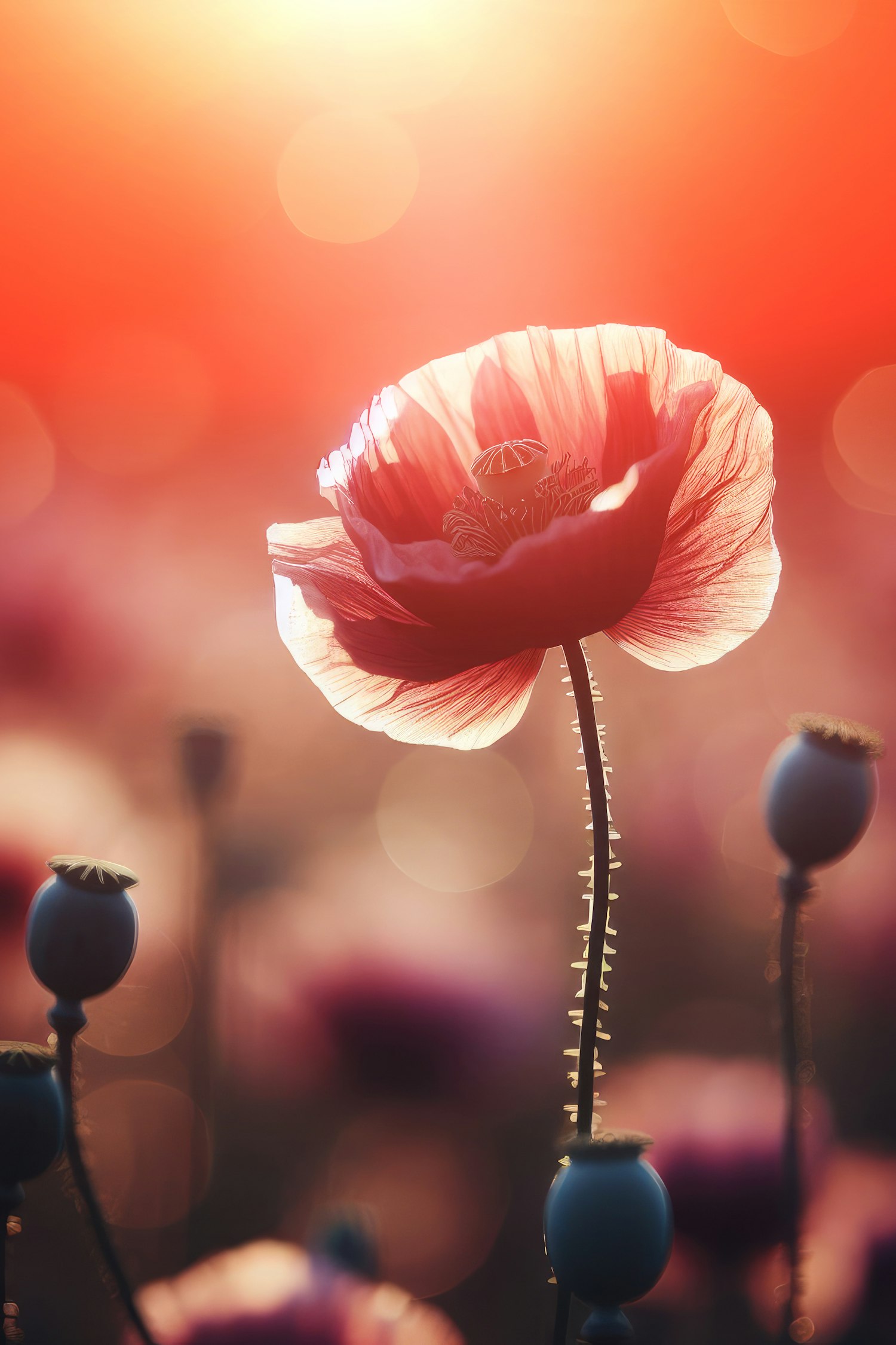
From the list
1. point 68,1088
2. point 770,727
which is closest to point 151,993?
point 68,1088

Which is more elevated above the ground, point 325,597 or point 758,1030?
point 325,597

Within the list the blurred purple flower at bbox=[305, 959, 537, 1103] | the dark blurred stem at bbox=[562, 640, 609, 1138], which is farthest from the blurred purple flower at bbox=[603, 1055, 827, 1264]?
the dark blurred stem at bbox=[562, 640, 609, 1138]

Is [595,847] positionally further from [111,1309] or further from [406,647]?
[111,1309]

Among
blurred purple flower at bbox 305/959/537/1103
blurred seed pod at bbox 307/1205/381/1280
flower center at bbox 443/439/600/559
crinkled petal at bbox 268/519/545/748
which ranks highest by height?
flower center at bbox 443/439/600/559

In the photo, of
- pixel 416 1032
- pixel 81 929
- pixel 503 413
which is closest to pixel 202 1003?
pixel 416 1032

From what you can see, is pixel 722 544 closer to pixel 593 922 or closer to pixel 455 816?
pixel 593 922

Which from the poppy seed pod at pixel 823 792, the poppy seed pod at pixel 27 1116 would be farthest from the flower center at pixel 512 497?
the poppy seed pod at pixel 27 1116

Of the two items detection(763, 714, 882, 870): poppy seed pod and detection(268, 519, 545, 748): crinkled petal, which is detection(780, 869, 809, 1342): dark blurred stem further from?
detection(268, 519, 545, 748): crinkled petal
